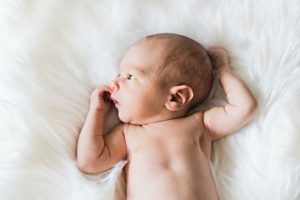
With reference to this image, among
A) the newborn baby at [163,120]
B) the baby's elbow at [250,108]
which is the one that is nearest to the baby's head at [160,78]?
the newborn baby at [163,120]

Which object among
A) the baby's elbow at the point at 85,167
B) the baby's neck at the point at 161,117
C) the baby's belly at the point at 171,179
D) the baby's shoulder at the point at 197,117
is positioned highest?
the baby's elbow at the point at 85,167

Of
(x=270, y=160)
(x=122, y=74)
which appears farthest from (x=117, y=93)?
(x=270, y=160)

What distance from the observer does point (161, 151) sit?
4.09ft

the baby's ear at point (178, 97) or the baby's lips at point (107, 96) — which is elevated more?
the baby's lips at point (107, 96)

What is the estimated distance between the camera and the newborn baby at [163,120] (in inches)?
48.1

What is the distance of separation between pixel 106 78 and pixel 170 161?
0.83 ft

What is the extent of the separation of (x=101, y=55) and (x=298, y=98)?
1.54ft

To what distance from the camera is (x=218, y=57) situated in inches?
51.8

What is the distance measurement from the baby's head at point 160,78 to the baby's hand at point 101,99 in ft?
0.09

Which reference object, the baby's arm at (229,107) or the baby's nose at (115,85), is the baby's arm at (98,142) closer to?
the baby's nose at (115,85)

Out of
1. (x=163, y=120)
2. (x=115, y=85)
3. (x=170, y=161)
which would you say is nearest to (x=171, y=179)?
(x=170, y=161)

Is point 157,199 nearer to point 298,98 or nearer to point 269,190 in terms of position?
point 269,190

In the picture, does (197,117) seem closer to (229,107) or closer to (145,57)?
(229,107)

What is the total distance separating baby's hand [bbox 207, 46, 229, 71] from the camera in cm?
131
